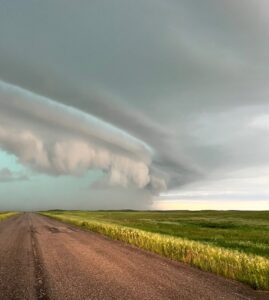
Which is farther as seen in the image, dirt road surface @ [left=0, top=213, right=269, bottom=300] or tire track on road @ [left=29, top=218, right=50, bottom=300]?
dirt road surface @ [left=0, top=213, right=269, bottom=300]

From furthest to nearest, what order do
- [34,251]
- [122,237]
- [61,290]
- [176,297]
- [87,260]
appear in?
[122,237], [34,251], [87,260], [61,290], [176,297]

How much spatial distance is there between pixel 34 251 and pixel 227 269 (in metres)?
11.0

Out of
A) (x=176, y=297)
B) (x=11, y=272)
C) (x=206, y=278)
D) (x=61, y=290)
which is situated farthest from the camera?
(x=11, y=272)

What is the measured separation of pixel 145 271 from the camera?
1379cm

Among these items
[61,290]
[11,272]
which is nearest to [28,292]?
[61,290]

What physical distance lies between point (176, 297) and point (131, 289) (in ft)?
4.91

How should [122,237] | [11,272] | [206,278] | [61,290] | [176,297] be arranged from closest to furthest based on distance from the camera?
[176,297]
[61,290]
[206,278]
[11,272]
[122,237]

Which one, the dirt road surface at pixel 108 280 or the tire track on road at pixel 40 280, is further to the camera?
the dirt road surface at pixel 108 280

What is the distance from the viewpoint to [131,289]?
412 inches

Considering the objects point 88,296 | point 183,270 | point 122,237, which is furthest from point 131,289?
point 122,237

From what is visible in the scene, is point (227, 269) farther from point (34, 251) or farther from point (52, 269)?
point (34, 251)

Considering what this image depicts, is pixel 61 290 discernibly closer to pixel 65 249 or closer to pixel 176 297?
pixel 176 297

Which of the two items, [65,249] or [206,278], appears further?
[65,249]

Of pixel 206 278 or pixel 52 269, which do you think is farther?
pixel 52 269
